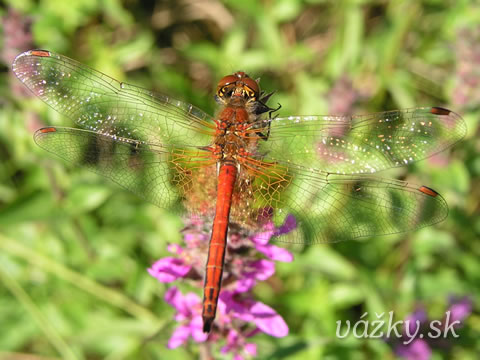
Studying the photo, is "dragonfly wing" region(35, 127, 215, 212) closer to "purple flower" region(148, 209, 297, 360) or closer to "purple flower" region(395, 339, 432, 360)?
"purple flower" region(148, 209, 297, 360)

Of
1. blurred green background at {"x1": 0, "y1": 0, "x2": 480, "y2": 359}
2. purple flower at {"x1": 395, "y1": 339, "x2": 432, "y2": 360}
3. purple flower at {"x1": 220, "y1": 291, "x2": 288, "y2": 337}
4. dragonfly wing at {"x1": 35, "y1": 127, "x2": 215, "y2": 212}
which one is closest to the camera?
purple flower at {"x1": 220, "y1": 291, "x2": 288, "y2": 337}

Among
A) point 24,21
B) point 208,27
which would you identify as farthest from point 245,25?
point 24,21

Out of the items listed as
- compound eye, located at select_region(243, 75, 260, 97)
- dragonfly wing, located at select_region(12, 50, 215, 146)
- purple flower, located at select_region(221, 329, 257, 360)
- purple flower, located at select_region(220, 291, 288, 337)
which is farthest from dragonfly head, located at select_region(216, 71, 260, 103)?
purple flower, located at select_region(221, 329, 257, 360)

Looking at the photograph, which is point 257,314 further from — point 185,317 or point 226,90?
point 226,90

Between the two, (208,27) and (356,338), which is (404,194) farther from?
(208,27)

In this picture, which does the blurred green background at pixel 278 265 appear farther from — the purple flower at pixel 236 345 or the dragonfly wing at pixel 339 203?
the dragonfly wing at pixel 339 203
